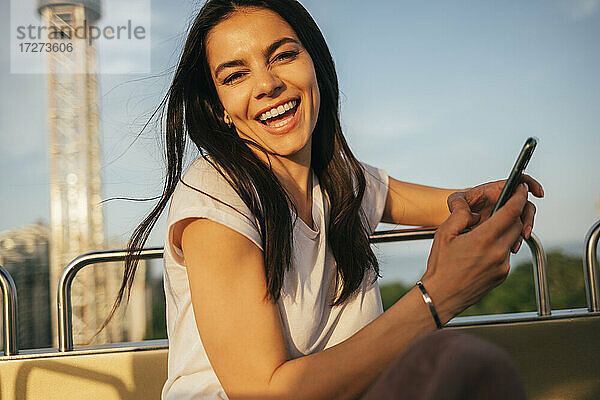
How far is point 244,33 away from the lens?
3.66ft

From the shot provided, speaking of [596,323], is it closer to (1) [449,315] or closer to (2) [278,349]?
(1) [449,315]

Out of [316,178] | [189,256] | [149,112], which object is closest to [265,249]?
[189,256]

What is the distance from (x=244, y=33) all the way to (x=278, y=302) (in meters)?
0.48

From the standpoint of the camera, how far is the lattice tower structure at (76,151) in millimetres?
17406

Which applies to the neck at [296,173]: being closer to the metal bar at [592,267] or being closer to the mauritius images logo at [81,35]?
the metal bar at [592,267]

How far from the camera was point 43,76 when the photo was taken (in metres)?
20.6

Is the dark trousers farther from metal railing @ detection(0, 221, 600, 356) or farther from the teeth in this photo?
metal railing @ detection(0, 221, 600, 356)

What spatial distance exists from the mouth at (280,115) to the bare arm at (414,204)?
0.38 metres

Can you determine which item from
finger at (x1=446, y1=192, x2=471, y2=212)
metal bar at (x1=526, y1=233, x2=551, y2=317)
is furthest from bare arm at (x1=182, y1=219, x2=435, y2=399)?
metal bar at (x1=526, y1=233, x2=551, y2=317)

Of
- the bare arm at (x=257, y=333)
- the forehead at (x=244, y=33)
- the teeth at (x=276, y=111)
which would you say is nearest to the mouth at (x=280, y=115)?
the teeth at (x=276, y=111)

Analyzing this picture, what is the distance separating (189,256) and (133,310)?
684 inches

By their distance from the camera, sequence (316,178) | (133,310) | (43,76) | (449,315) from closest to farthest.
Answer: (449,315)
(316,178)
(133,310)
(43,76)

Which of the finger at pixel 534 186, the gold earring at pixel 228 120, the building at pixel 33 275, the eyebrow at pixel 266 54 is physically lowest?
the building at pixel 33 275

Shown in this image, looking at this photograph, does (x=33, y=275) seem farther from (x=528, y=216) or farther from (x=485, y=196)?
(x=528, y=216)
